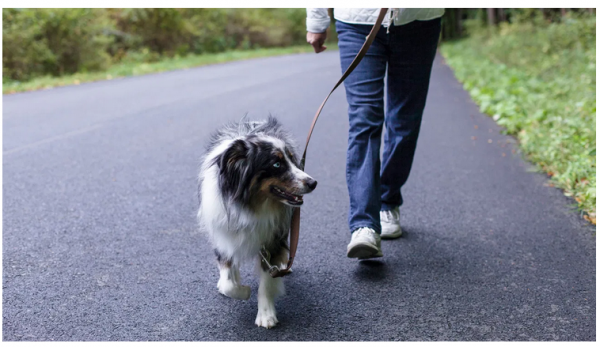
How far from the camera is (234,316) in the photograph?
9.57ft

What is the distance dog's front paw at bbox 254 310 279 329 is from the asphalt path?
1.7 inches

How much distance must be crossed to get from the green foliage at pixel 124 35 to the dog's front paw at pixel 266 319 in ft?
47.2

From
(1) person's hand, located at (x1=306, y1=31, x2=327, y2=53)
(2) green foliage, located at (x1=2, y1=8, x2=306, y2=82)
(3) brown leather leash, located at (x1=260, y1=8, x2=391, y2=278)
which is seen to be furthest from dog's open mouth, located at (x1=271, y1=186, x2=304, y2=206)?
(2) green foliage, located at (x1=2, y1=8, x2=306, y2=82)

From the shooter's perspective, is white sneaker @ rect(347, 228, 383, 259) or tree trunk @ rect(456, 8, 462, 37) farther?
tree trunk @ rect(456, 8, 462, 37)

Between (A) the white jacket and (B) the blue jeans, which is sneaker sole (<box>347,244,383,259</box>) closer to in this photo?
(B) the blue jeans

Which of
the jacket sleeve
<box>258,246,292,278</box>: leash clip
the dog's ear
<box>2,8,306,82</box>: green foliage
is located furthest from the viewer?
<box>2,8,306,82</box>: green foliage

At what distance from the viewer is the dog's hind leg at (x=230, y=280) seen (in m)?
2.94

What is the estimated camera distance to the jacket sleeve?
3.52 meters

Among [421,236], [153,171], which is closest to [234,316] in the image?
[421,236]

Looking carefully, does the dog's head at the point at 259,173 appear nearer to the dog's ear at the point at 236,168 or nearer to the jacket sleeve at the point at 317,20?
the dog's ear at the point at 236,168

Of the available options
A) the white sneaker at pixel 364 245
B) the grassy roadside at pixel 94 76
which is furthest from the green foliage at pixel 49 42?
the white sneaker at pixel 364 245

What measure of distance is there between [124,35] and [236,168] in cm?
2324

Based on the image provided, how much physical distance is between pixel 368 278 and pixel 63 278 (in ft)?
5.98

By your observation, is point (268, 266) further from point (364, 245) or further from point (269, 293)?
point (364, 245)
